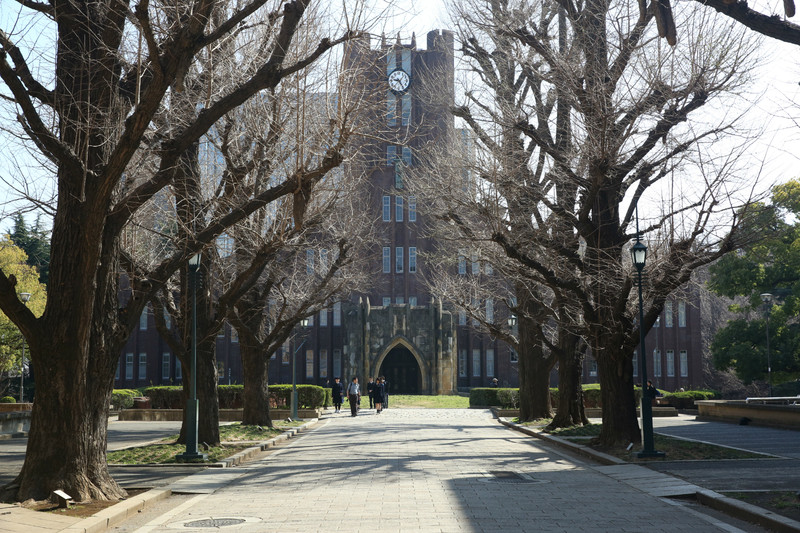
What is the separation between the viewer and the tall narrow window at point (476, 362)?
60219mm

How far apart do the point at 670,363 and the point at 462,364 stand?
15887mm

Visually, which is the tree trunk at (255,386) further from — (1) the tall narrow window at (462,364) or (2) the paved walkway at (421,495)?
(1) the tall narrow window at (462,364)

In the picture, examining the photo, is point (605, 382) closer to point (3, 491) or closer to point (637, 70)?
point (637, 70)

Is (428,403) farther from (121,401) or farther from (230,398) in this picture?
(121,401)

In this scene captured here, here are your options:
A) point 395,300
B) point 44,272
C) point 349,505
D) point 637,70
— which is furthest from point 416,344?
point 349,505

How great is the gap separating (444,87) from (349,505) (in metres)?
18.4

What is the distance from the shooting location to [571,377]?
23.8 m

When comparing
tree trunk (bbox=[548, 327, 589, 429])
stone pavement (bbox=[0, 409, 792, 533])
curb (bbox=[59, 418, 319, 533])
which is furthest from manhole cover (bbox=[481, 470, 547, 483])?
tree trunk (bbox=[548, 327, 589, 429])

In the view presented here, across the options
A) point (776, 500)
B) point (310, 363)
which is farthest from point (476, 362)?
point (776, 500)

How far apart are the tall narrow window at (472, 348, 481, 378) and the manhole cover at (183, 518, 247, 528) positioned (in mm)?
51721

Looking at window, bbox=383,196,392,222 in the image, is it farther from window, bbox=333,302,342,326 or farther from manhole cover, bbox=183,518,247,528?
manhole cover, bbox=183,518,247,528

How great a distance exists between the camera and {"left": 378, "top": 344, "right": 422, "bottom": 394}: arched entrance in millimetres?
58094

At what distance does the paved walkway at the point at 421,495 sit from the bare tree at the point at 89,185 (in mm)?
1699

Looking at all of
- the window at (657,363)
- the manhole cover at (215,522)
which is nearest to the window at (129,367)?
the window at (657,363)
